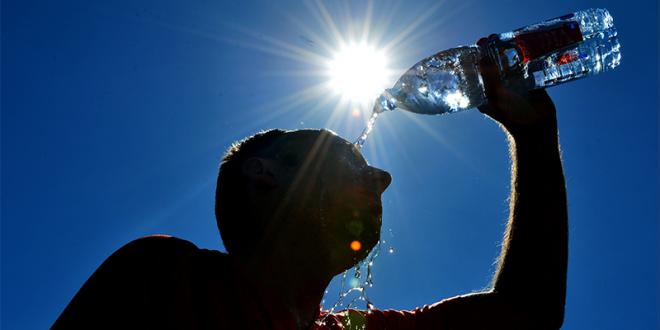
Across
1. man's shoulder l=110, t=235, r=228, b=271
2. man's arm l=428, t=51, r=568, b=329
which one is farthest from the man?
man's shoulder l=110, t=235, r=228, b=271

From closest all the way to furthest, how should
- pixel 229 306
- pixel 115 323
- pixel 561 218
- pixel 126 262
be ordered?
pixel 115 323, pixel 126 262, pixel 229 306, pixel 561 218

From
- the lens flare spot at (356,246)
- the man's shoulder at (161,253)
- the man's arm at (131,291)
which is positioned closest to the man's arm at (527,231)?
the lens flare spot at (356,246)

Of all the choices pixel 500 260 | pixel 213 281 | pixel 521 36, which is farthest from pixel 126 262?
pixel 521 36

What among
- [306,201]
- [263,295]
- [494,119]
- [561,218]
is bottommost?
[263,295]

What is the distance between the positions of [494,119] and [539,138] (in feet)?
0.95

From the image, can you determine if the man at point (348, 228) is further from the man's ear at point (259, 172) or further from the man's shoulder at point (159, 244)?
the man's shoulder at point (159, 244)

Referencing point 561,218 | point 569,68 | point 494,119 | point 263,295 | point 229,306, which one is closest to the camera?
point 229,306

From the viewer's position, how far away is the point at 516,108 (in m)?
2.88

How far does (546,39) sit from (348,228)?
1.77 m

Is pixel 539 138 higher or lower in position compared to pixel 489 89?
lower

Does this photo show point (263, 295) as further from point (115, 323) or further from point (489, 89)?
point (489, 89)

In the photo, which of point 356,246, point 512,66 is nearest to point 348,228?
point 356,246

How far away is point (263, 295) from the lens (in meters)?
2.39

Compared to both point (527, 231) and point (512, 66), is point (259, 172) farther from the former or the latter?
point (512, 66)
